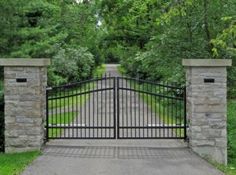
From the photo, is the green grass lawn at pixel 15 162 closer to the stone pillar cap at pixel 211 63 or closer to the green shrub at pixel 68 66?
the stone pillar cap at pixel 211 63

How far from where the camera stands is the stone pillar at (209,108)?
33.0ft

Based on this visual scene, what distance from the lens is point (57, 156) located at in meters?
9.77

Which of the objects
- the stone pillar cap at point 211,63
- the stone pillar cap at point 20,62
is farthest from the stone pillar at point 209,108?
the stone pillar cap at point 20,62

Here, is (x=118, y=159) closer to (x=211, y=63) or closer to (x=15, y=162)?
(x=15, y=162)

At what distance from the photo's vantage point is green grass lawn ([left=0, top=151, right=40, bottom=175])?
8.45 metres

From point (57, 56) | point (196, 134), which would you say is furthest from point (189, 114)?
point (57, 56)

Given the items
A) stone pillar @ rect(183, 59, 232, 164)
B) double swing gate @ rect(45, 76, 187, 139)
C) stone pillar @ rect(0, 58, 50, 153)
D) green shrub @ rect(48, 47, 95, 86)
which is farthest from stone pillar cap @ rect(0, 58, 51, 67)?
green shrub @ rect(48, 47, 95, 86)

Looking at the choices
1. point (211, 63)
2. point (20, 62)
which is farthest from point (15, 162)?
point (211, 63)

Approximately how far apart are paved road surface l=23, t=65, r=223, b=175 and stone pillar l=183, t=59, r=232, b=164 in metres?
0.41

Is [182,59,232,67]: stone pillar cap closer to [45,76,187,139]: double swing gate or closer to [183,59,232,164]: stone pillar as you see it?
[183,59,232,164]: stone pillar

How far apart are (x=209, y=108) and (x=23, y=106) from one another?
3.83 meters

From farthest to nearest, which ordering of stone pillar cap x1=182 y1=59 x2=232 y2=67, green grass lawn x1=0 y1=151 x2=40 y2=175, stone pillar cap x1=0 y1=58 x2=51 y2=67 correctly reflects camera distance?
stone pillar cap x1=0 y1=58 x2=51 y2=67 < stone pillar cap x1=182 y1=59 x2=232 y2=67 < green grass lawn x1=0 y1=151 x2=40 y2=175

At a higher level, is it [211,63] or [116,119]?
[211,63]

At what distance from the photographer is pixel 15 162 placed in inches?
362
